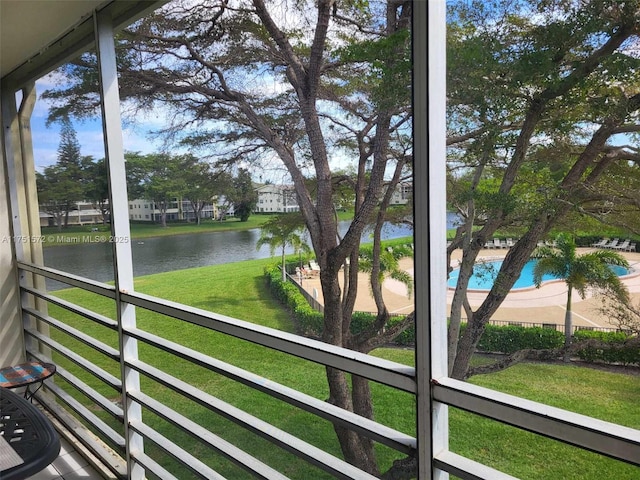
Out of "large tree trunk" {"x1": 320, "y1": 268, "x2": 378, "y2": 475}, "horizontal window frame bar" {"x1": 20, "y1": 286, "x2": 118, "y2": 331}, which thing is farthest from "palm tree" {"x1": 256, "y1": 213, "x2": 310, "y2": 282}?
"horizontal window frame bar" {"x1": 20, "y1": 286, "x2": 118, "y2": 331}

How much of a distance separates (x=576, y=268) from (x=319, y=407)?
122 centimetres

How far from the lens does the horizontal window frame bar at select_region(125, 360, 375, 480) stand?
1.19m

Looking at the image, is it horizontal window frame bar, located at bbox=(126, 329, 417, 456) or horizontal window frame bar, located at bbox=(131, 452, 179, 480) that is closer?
horizontal window frame bar, located at bbox=(126, 329, 417, 456)

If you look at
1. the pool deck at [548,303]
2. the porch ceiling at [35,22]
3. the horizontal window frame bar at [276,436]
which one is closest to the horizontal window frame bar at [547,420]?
the horizontal window frame bar at [276,436]

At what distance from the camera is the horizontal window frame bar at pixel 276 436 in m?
1.19

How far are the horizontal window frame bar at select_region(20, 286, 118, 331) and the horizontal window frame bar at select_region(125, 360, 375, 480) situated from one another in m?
0.45

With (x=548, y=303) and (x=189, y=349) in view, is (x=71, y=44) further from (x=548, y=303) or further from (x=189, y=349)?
(x=548, y=303)

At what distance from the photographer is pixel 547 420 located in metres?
0.79

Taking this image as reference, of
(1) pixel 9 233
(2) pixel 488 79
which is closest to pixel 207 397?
(2) pixel 488 79

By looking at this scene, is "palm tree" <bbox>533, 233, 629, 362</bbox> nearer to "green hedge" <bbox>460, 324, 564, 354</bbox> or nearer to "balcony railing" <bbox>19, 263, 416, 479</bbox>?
"green hedge" <bbox>460, 324, 564, 354</bbox>

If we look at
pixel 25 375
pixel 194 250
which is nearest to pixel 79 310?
pixel 25 375

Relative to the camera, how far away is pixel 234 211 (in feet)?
12.9

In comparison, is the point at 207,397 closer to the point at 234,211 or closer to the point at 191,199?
the point at 234,211

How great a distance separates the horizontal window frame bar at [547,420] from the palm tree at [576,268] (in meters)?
0.95
